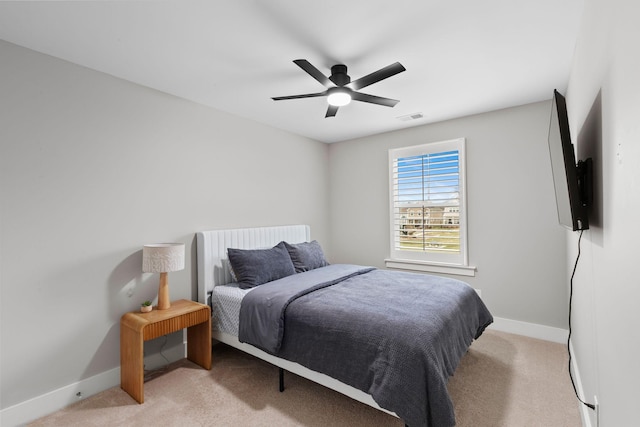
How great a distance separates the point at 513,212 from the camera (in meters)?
3.44

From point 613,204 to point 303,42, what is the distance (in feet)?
6.31

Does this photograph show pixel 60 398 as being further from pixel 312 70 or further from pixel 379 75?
pixel 379 75

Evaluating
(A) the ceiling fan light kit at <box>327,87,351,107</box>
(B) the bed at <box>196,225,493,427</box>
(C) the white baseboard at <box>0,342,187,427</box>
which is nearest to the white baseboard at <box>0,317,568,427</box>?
(C) the white baseboard at <box>0,342,187,427</box>

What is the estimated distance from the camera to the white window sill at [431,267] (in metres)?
3.75

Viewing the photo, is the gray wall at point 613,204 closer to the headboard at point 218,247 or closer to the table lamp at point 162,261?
the table lamp at point 162,261

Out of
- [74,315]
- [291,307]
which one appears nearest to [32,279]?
[74,315]

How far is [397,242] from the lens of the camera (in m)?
4.38

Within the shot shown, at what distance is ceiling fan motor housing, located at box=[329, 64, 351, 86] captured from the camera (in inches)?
92.6

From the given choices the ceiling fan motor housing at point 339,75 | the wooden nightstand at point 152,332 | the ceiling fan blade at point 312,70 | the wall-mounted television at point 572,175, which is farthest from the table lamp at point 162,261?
the wall-mounted television at point 572,175

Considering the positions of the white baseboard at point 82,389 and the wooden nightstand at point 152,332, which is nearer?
the white baseboard at point 82,389

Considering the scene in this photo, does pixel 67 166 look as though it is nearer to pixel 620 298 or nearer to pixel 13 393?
pixel 13 393

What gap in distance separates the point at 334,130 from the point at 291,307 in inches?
108

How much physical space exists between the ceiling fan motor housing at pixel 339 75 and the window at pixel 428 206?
206 centimetres

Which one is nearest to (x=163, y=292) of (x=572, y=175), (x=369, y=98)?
(x=369, y=98)
